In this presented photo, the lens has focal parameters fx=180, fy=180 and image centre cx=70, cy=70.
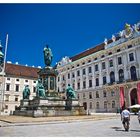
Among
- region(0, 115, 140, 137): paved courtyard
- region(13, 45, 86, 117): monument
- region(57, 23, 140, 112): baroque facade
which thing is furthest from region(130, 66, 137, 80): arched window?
region(0, 115, 140, 137): paved courtyard

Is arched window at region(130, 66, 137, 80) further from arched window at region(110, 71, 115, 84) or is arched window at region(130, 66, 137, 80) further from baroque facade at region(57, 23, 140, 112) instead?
arched window at region(110, 71, 115, 84)

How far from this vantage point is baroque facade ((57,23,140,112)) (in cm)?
3444

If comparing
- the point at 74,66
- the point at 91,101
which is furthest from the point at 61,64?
the point at 91,101

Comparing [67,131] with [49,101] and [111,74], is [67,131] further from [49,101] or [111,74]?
[111,74]

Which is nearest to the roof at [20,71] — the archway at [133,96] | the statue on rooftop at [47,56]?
the statue on rooftop at [47,56]

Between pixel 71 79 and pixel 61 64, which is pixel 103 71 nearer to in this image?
pixel 71 79

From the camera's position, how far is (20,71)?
51.5 metres

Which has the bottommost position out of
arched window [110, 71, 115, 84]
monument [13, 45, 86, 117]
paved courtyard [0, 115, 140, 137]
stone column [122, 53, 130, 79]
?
paved courtyard [0, 115, 140, 137]

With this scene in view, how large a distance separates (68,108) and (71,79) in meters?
29.1

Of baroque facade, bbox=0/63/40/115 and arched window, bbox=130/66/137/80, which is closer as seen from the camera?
arched window, bbox=130/66/137/80

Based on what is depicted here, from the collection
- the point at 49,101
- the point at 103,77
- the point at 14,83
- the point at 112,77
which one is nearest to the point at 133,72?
the point at 112,77

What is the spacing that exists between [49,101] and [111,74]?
74.5 ft

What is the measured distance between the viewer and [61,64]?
5462cm

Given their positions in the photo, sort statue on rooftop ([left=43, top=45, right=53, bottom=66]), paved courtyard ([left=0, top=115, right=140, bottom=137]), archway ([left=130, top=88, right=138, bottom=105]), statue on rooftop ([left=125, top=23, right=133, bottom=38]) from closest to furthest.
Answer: paved courtyard ([left=0, top=115, right=140, bottom=137]) < statue on rooftop ([left=43, top=45, right=53, bottom=66]) < archway ([left=130, top=88, right=138, bottom=105]) < statue on rooftop ([left=125, top=23, right=133, bottom=38])
